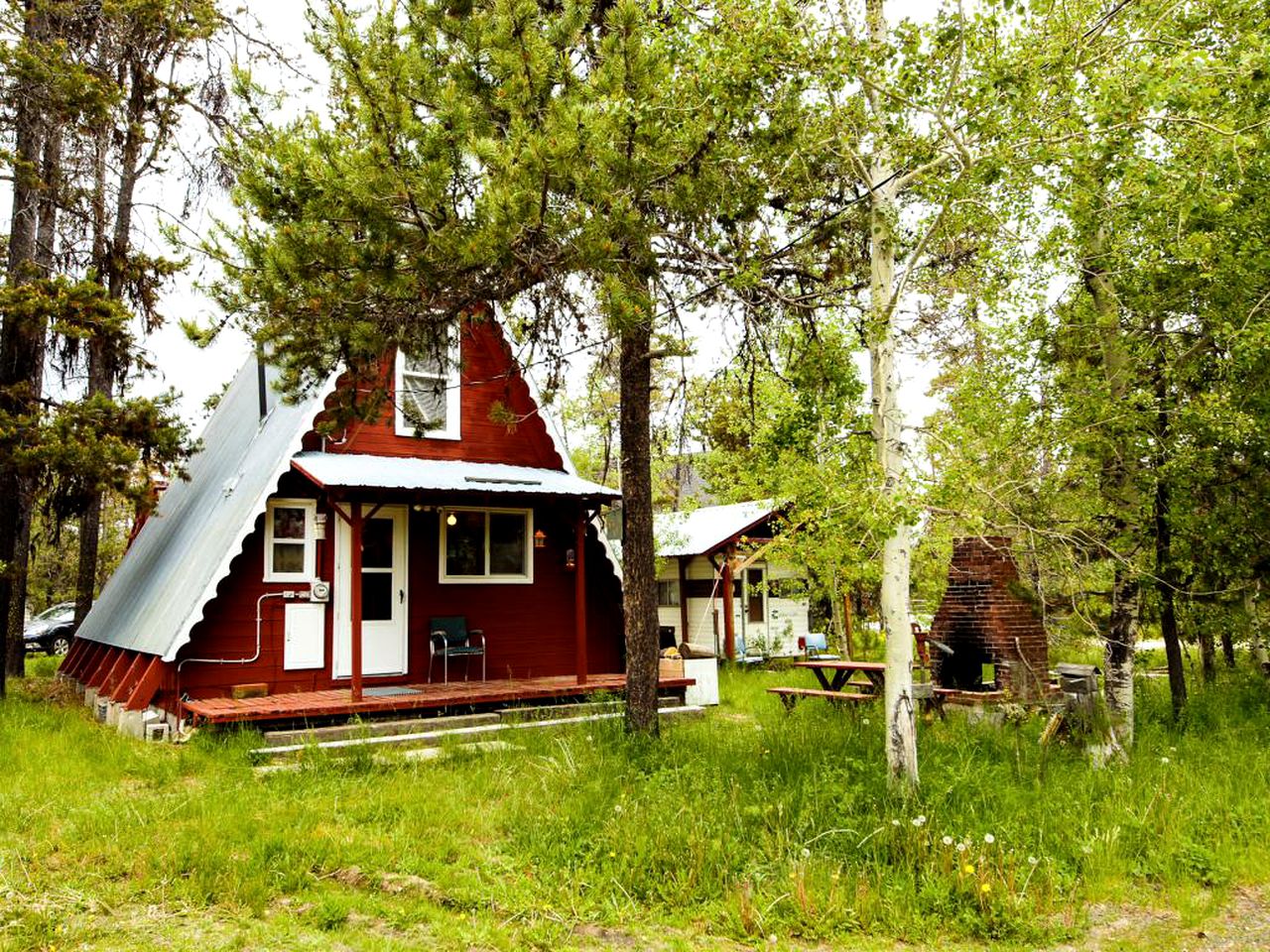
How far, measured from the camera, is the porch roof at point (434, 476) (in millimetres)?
10219

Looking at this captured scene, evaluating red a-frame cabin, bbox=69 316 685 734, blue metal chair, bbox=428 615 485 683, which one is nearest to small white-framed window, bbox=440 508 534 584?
red a-frame cabin, bbox=69 316 685 734

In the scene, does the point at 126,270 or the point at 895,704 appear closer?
the point at 895,704

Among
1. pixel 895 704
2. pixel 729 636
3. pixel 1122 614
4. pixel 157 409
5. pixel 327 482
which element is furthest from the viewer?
pixel 729 636

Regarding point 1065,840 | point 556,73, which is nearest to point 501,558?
point 556,73

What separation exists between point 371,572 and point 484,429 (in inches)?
102

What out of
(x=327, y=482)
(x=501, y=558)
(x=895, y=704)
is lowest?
(x=895, y=704)

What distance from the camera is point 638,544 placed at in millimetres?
8547

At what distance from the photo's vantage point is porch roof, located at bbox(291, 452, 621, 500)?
10.2 m

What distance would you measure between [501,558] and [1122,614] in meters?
7.87

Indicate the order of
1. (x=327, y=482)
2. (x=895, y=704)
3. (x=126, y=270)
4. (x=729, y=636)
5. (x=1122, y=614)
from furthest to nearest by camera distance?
1. (x=729, y=636)
2. (x=126, y=270)
3. (x=327, y=482)
4. (x=1122, y=614)
5. (x=895, y=704)

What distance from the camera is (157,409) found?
11.0 metres

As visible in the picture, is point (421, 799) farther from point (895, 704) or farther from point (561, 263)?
point (561, 263)

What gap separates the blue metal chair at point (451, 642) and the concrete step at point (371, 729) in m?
1.38

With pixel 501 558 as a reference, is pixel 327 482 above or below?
above
